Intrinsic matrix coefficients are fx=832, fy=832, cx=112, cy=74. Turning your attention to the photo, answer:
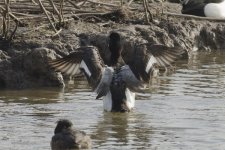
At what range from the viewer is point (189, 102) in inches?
497

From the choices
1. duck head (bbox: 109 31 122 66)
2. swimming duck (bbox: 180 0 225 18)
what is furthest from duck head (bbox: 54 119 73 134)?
swimming duck (bbox: 180 0 225 18)

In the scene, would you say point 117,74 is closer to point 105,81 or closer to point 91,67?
point 105,81

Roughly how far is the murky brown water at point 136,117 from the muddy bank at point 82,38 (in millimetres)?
440

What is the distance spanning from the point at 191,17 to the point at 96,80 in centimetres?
735

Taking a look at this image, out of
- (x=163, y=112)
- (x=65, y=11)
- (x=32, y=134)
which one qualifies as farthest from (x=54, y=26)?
(x=32, y=134)

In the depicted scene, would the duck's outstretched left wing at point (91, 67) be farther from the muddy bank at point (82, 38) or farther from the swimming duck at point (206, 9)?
the swimming duck at point (206, 9)

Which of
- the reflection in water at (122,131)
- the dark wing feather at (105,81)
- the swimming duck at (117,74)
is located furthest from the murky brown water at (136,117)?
the dark wing feather at (105,81)

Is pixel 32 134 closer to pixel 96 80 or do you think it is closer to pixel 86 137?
pixel 86 137

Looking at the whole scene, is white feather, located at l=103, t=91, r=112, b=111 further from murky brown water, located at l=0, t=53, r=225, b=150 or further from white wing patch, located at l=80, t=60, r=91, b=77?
white wing patch, located at l=80, t=60, r=91, b=77

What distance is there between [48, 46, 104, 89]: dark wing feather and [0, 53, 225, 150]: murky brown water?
1.66 ft

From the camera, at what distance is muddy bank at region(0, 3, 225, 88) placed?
13773 mm

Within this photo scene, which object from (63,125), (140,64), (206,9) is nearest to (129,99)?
(140,64)

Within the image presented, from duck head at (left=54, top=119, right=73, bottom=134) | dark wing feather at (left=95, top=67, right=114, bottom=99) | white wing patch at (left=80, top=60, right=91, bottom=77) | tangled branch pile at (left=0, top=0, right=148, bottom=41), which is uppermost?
tangled branch pile at (left=0, top=0, right=148, bottom=41)

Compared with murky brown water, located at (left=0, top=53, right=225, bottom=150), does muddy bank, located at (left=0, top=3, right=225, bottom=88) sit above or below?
above
